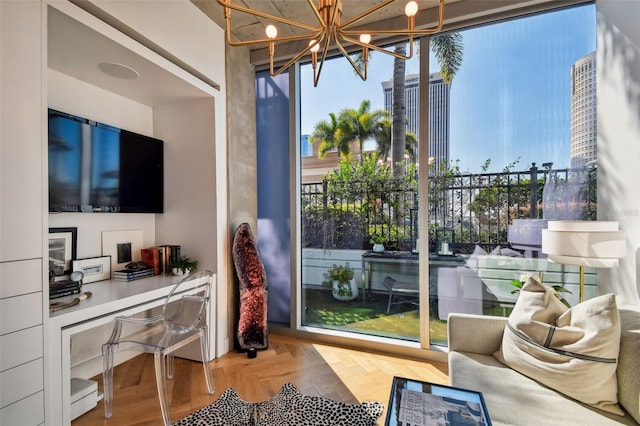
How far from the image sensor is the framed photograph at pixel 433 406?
3.71ft

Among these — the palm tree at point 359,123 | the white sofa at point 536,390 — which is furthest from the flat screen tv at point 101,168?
the white sofa at point 536,390

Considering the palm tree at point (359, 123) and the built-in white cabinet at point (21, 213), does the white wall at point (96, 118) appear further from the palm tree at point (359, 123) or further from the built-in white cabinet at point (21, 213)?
the palm tree at point (359, 123)

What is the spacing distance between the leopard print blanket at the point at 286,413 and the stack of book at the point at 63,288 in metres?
1.06

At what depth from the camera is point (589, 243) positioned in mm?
1726

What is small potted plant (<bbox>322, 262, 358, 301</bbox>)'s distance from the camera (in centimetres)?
297

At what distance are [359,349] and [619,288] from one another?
77.7 inches

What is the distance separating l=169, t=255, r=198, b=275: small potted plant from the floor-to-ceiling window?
107 centimetres

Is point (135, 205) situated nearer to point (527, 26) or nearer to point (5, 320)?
point (5, 320)

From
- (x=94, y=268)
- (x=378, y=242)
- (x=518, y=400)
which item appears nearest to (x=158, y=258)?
(x=94, y=268)

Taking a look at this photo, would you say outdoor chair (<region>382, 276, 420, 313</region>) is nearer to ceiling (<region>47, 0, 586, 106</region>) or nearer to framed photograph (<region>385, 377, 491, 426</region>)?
framed photograph (<region>385, 377, 491, 426</region>)

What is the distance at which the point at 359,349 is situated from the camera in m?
2.79

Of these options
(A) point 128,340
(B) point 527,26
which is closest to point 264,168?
(A) point 128,340

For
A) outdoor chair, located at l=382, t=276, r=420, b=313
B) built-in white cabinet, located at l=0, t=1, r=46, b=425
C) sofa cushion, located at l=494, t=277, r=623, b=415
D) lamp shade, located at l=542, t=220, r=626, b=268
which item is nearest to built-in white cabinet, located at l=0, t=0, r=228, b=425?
built-in white cabinet, located at l=0, t=1, r=46, b=425

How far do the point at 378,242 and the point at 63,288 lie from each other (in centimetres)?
237
